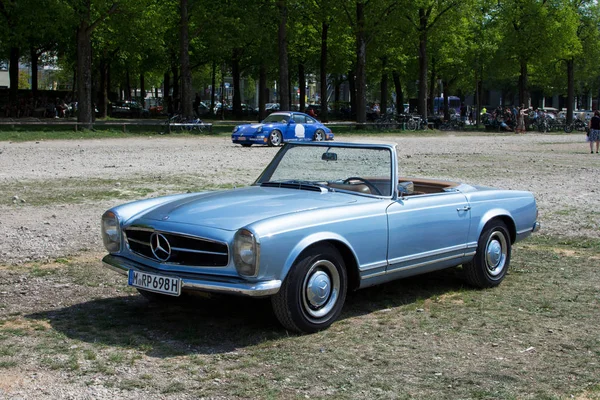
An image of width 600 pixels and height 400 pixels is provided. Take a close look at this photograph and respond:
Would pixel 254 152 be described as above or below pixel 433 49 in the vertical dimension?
below

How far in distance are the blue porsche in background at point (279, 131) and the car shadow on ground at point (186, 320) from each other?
2108cm

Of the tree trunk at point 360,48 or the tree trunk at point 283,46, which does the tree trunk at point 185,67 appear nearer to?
the tree trunk at point 283,46

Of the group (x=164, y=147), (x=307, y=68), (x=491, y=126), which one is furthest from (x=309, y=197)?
(x=307, y=68)

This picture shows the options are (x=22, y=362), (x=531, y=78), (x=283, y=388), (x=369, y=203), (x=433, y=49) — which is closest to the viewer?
(x=283, y=388)

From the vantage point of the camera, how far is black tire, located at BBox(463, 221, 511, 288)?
7496 mm

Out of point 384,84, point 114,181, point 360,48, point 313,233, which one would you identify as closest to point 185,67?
point 360,48

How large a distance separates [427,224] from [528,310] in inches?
44.3

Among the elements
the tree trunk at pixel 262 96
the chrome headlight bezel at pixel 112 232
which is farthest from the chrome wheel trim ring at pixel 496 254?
the tree trunk at pixel 262 96

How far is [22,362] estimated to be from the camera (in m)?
5.17

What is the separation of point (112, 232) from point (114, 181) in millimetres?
9651

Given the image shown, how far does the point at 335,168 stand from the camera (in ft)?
23.8

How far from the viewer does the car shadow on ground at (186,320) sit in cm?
570

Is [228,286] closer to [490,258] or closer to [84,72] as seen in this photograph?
[490,258]

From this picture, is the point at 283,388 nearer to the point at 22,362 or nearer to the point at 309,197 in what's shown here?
the point at 22,362
